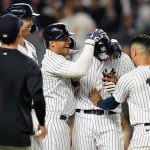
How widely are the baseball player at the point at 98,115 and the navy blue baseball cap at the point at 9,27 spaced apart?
1.50m

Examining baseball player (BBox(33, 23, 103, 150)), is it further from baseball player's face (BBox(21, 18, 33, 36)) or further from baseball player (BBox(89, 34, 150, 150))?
baseball player (BBox(89, 34, 150, 150))

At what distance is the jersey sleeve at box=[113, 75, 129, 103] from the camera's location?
28.2 feet

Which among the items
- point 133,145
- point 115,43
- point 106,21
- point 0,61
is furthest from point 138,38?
point 106,21

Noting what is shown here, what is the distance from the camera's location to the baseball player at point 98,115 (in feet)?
29.6

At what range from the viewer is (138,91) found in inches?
336

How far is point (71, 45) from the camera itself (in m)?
9.34

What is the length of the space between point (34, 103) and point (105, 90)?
5.35 feet

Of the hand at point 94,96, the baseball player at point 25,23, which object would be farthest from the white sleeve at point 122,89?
the baseball player at point 25,23

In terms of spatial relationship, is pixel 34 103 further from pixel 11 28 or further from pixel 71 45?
pixel 71 45

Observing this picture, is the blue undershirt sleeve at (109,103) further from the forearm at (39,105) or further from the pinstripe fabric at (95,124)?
the forearm at (39,105)

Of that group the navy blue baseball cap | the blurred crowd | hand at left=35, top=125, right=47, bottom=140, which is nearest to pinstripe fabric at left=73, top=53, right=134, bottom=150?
hand at left=35, top=125, right=47, bottom=140

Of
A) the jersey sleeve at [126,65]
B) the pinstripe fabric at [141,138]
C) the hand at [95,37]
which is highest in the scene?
the hand at [95,37]

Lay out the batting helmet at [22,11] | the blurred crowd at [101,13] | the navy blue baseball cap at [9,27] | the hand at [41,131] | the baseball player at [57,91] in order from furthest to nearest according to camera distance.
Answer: the blurred crowd at [101,13] → the batting helmet at [22,11] → the baseball player at [57,91] → the hand at [41,131] → the navy blue baseball cap at [9,27]

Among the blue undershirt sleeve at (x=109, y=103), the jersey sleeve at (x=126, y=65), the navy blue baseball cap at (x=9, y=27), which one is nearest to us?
the navy blue baseball cap at (x=9, y=27)
